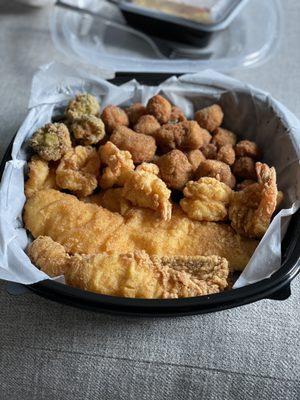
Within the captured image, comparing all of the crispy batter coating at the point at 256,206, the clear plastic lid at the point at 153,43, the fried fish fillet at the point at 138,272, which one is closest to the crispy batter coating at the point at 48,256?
the fried fish fillet at the point at 138,272

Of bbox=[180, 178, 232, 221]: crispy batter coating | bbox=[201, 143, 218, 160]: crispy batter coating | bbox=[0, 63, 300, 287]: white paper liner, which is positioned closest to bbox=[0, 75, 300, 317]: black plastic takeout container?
bbox=[0, 63, 300, 287]: white paper liner

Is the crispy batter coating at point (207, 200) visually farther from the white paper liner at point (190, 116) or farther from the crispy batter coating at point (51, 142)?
the crispy batter coating at point (51, 142)

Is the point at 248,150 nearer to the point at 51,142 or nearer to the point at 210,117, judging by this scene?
the point at 210,117

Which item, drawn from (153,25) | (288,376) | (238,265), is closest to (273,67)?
(153,25)

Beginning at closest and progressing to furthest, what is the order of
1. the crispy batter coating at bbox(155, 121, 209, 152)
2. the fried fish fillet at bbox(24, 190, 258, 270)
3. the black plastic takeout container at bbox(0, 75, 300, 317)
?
the black plastic takeout container at bbox(0, 75, 300, 317)
the fried fish fillet at bbox(24, 190, 258, 270)
the crispy batter coating at bbox(155, 121, 209, 152)

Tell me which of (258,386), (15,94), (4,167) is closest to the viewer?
(258,386)

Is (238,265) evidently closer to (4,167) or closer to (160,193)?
(160,193)

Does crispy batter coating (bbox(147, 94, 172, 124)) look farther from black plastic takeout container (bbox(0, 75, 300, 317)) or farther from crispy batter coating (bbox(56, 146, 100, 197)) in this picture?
black plastic takeout container (bbox(0, 75, 300, 317))
